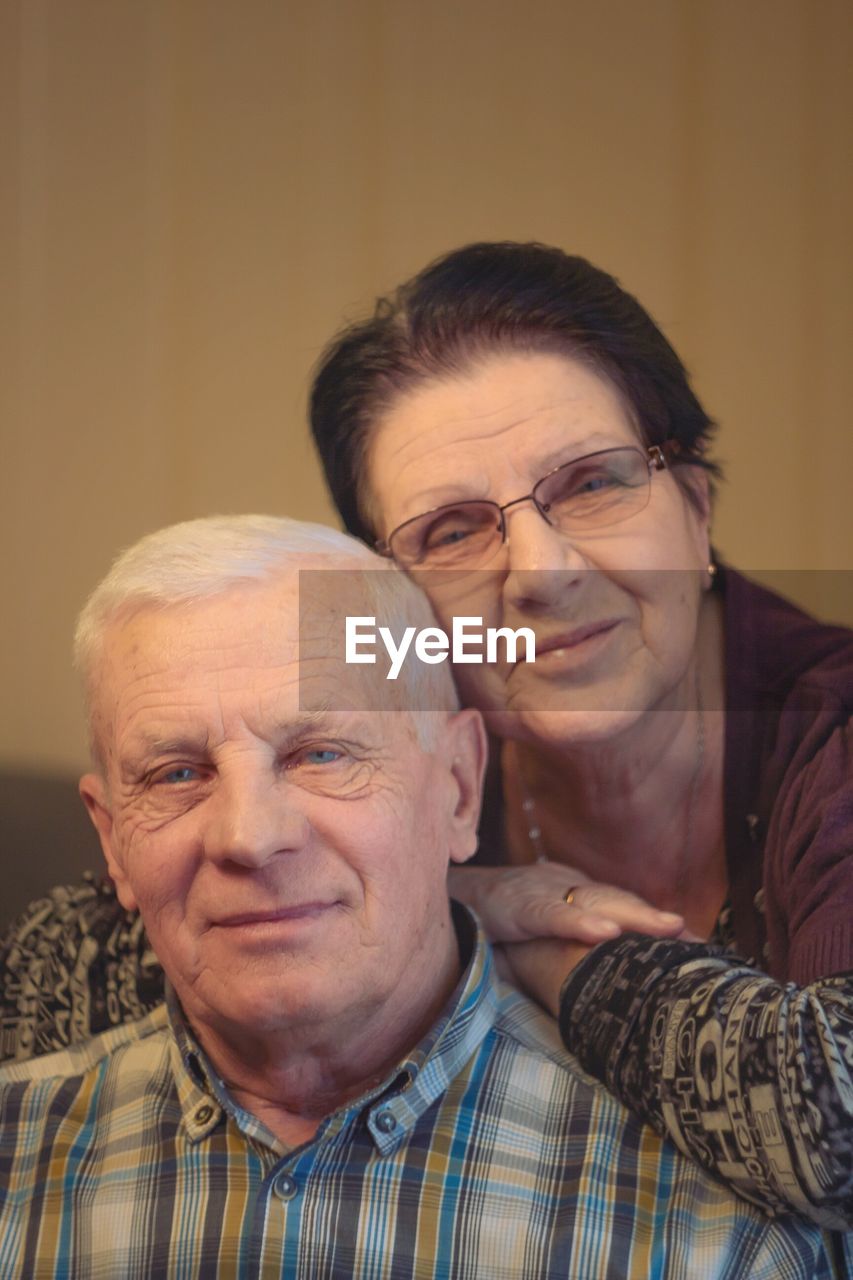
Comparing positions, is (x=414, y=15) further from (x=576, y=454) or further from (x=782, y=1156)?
(x=782, y=1156)

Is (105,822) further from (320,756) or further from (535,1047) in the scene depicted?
(535,1047)

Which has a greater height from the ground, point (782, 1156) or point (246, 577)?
point (246, 577)

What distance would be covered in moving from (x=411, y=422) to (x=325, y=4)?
646 millimetres

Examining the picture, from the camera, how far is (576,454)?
165 centimetres

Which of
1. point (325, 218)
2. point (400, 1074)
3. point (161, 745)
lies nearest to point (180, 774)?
point (161, 745)

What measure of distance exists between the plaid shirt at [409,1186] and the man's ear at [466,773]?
12 cm

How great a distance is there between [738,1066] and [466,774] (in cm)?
45

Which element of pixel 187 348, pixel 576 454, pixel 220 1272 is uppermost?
pixel 187 348

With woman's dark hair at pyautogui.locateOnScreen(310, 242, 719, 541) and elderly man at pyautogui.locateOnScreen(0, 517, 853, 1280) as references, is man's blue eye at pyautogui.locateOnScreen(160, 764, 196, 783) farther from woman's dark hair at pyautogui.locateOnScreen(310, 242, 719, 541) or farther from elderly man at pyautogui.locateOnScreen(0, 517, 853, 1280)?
woman's dark hair at pyautogui.locateOnScreen(310, 242, 719, 541)

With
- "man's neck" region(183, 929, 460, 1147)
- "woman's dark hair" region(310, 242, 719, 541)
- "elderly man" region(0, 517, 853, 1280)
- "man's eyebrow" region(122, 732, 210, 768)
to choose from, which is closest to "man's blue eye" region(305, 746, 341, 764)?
"elderly man" region(0, 517, 853, 1280)

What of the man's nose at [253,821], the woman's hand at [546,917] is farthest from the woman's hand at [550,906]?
the man's nose at [253,821]

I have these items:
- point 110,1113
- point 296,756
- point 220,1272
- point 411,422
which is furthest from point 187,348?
point 220,1272

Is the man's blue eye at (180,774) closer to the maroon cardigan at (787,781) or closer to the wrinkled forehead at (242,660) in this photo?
the wrinkled forehead at (242,660)

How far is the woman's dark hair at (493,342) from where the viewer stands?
1.70 metres
